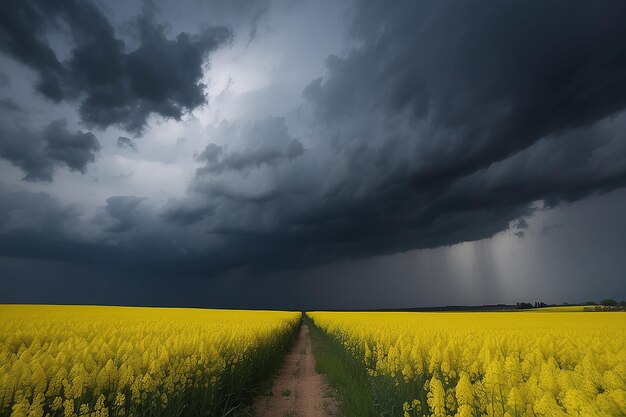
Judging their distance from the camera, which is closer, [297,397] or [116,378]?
[116,378]

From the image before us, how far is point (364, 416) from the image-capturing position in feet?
22.6

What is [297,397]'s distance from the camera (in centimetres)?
1069

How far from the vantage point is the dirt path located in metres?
9.17

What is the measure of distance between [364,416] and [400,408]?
1008 mm

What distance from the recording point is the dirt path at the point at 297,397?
9.17 m

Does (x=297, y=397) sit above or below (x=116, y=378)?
below

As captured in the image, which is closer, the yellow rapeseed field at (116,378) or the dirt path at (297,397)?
the yellow rapeseed field at (116,378)

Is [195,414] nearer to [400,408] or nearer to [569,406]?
[400,408]

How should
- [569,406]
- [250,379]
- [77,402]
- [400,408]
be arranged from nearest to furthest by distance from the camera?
[569,406], [77,402], [400,408], [250,379]

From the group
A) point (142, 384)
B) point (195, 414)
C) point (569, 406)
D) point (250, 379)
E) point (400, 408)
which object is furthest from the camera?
point (250, 379)

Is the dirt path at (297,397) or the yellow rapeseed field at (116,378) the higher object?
the yellow rapeseed field at (116,378)

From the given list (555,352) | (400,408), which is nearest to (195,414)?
(400,408)

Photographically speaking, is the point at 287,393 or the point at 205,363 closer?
the point at 205,363

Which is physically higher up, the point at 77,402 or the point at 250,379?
the point at 77,402
